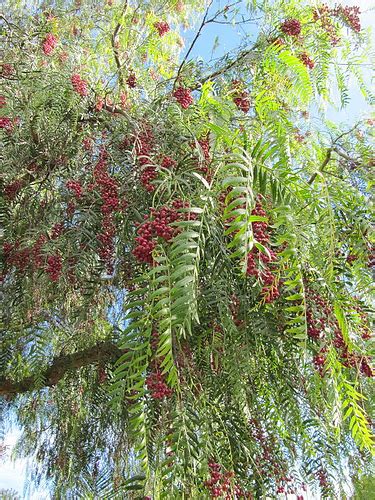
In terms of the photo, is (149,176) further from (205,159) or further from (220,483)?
(220,483)

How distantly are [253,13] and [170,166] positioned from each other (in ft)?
5.00

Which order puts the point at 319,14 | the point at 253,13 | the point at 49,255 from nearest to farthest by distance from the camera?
the point at 49,255 < the point at 319,14 < the point at 253,13

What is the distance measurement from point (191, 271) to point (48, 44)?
187 centimetres

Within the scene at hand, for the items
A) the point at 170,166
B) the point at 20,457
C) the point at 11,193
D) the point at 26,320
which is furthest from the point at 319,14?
the point at 20,457

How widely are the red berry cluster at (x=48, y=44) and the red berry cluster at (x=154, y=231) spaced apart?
1.65m

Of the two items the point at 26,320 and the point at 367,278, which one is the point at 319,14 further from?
the point at 26,320

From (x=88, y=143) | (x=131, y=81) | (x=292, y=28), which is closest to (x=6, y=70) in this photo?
(x=131, y=81)

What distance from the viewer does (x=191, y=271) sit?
1188 millimetres

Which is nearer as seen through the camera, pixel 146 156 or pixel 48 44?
pixel 146 156

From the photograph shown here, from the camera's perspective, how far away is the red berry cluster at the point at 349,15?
8.66 ft

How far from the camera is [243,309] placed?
4.97 ft

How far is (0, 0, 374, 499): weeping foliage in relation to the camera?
49.1 inches

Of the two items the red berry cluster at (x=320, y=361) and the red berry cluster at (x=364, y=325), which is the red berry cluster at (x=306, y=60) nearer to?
the red berry cluster at (x=364, y=325)

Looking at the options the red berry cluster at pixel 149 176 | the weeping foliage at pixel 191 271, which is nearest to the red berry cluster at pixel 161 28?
the weeping foliage at pixel 191 271
